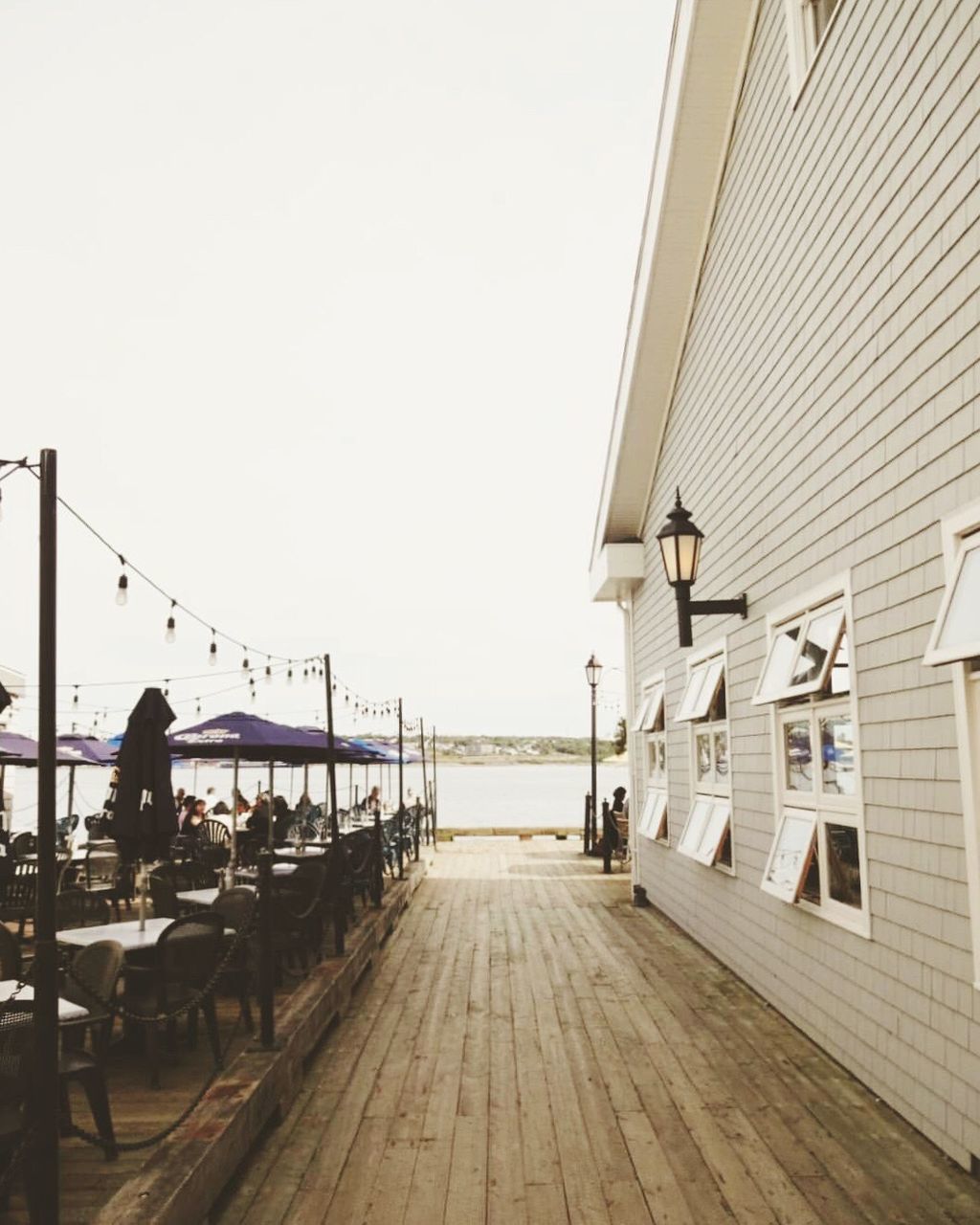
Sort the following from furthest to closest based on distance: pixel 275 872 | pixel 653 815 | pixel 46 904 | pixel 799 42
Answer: pixel 653 815 → pixel 275 872 → pixel 799 42 → pixel 46 904

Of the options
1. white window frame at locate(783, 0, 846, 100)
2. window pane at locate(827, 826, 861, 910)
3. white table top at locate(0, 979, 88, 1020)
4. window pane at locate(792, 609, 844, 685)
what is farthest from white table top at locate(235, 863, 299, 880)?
white window frame at locate(783, 0, 846, 100)

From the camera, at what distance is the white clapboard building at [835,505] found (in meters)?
4.43

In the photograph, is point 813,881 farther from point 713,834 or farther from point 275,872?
point 275,872

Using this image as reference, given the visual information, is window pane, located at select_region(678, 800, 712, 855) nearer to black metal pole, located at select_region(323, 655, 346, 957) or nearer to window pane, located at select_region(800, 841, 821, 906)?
window pane, located at select_region(800, 841, 821, 906)

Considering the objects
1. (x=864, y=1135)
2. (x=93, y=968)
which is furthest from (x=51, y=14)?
(x=864, y=1135)

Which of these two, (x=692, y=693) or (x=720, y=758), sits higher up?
(x=692, y=693)

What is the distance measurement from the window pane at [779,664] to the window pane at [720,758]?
2313 millimetres

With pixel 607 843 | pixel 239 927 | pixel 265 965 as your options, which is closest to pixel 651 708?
pixel 607 843

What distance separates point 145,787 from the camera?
6.82 m

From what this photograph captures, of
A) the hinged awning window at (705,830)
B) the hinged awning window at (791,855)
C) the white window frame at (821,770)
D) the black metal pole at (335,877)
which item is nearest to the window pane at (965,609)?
the white window frame at (821,770)

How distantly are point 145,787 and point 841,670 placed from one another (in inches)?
194

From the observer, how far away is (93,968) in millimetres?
4930

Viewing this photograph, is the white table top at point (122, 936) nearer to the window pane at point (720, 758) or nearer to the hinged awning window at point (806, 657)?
the hinged awning window at point (806, 657)

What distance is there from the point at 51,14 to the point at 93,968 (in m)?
10.4
